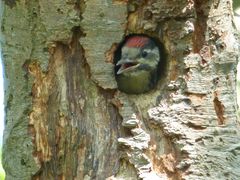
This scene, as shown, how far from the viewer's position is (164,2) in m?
3.36

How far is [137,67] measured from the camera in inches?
148

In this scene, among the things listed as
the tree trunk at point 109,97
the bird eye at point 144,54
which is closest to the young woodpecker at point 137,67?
the bird eye at point 144,54

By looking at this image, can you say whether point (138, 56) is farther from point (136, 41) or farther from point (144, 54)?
point (136, 41)

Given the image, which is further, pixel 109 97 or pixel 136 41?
pixel 136 41

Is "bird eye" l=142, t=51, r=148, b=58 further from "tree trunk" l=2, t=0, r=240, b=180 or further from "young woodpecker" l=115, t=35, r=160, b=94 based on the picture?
"tree trunk" l=2, t=0, r=240, b=180

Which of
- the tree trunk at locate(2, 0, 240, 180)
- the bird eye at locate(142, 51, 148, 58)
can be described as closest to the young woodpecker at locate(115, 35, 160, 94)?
the bird eye at locate(142, 51, 148, 58)

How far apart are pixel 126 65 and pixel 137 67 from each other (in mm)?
99

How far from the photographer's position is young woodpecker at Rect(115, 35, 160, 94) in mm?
3542

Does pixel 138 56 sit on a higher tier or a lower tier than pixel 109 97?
higher

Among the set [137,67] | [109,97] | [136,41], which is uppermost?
[136,41]

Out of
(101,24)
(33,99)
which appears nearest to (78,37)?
(101,24)

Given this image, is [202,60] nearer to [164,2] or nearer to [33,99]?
[164,2]

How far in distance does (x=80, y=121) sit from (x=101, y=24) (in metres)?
0.45

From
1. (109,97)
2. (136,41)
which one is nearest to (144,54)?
(136,41)
